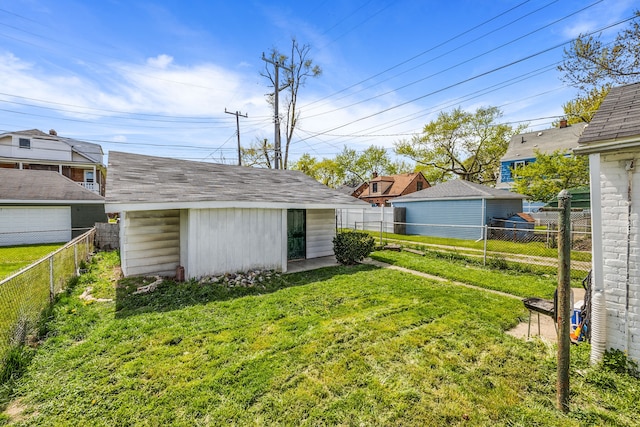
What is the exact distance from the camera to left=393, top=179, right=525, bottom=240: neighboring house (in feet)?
50.1

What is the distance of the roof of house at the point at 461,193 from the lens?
1534cm

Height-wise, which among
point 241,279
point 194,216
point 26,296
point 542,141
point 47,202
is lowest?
point 241,279

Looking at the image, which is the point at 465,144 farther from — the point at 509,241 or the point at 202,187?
the point at 202,187

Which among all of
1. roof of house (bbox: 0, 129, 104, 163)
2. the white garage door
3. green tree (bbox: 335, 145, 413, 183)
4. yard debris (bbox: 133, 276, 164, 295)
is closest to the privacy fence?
yard debris (bbox: 133, 276, 164, 295)

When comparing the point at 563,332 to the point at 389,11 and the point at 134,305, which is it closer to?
the point at 134,305

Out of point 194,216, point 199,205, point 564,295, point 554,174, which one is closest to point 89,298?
point 194,216

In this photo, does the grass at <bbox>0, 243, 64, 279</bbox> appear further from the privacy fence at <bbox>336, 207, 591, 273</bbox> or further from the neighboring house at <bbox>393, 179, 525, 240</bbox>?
the neighboring house at <bbox>393, 179, 525, 240</bbox>

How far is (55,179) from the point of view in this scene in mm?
17141

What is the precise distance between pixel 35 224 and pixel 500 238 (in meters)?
25.6

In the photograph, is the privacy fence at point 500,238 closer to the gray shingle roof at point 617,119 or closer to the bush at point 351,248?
the bush at point 351,248

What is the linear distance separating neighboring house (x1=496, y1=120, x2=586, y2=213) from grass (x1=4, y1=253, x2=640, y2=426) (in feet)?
75.7

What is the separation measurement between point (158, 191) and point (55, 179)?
53.7ft

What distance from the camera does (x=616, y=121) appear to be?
3375mm

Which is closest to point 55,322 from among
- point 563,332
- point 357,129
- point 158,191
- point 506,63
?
point 158,191
